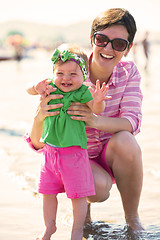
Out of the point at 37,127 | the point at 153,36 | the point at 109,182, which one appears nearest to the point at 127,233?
the point at 109,182

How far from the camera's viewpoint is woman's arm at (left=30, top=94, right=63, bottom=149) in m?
2.52

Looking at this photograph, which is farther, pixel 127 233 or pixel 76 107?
pixel 127 233

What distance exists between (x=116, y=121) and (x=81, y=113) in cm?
40

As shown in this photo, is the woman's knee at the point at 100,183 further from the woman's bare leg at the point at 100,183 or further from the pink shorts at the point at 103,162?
the pink shorts at the point at 103,162

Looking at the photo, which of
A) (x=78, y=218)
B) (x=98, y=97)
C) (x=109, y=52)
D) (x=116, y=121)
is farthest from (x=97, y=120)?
(x=78, y=218)

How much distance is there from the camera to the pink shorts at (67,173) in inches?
96.4

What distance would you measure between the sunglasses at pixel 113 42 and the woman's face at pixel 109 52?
2 cm

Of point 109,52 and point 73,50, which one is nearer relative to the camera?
point 73,50

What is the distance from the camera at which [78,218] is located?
96.5 inches

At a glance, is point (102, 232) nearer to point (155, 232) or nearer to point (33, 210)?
point (155, 232)

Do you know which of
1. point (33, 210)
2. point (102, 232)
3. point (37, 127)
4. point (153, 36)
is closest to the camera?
point (37, 127)

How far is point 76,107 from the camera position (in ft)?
8.33

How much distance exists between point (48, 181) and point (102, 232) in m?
0.66

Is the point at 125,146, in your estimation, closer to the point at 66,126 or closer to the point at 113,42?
the point at 66,126
